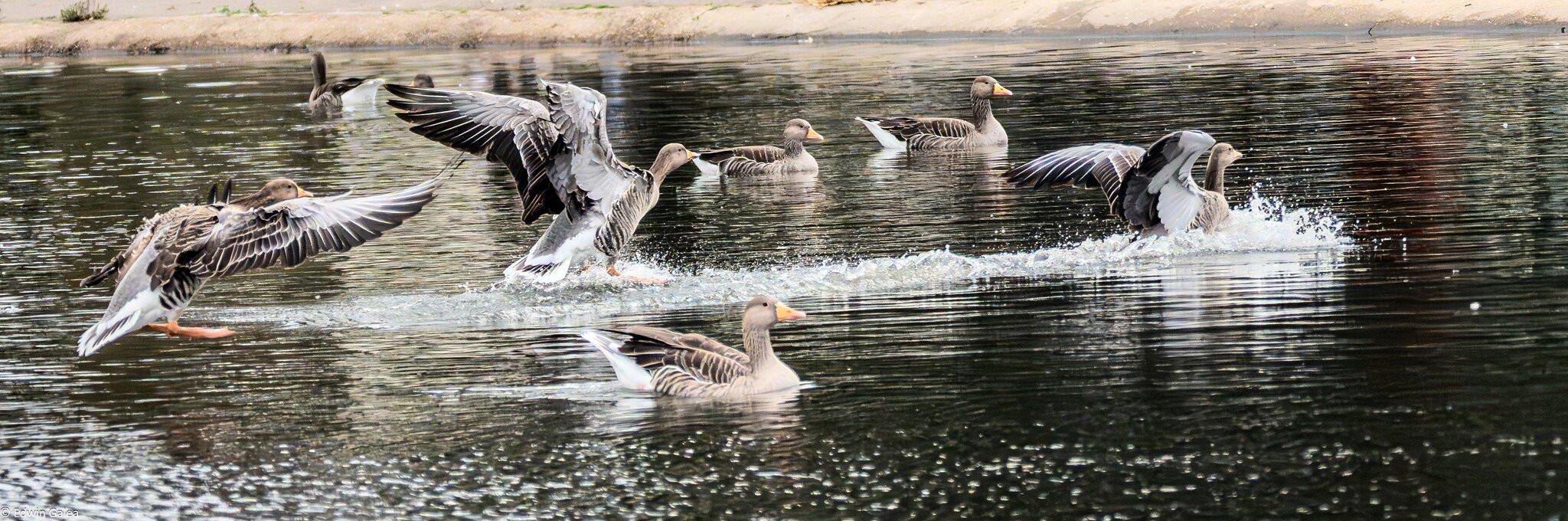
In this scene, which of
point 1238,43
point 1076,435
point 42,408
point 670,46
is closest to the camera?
point 1076,435

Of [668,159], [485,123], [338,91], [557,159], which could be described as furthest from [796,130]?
[338,91]

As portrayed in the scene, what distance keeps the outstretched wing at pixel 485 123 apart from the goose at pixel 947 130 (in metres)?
9.61

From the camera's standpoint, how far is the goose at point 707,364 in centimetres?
861

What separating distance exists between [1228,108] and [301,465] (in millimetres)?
17058

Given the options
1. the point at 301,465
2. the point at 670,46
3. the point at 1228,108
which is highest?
the point at 670,46

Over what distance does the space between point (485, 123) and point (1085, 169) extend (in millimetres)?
4678

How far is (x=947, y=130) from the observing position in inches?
832

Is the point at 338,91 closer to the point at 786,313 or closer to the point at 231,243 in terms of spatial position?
the point at 231,243

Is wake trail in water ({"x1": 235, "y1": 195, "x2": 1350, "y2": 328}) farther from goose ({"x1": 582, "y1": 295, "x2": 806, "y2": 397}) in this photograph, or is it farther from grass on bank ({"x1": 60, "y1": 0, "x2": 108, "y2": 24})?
grass on bank ({"x1": 60, "y1": 0, "x2": 108, "y2": 24})

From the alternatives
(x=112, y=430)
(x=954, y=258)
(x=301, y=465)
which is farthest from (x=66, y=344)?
(x=954, y=258)

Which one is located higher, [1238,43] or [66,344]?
[1238,43]

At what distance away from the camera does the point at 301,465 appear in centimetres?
765

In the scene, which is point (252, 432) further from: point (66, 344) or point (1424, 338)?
point (1424, 338)

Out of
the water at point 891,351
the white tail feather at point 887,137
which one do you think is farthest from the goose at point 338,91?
the white tail feather at point 887,137
